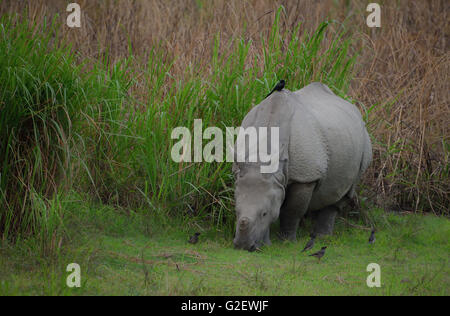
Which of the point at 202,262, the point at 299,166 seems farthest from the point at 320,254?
the point at 202,262

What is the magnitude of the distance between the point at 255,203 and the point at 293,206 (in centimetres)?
52

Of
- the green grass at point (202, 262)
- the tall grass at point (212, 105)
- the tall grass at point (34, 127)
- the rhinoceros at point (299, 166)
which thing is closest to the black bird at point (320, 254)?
the green grass at point (202, 262)

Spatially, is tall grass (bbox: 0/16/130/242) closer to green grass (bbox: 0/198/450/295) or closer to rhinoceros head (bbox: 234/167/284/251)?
green grass (bbox: 0/198/450/295)

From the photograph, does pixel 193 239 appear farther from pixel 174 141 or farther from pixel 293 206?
pixel 174 141

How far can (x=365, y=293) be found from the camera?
3.94m

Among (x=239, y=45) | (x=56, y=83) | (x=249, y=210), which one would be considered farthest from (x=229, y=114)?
(x=56, y=83)

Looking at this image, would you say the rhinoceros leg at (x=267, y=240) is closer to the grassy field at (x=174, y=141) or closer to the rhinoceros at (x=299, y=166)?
the rhinoceros at (x=299, y=166)

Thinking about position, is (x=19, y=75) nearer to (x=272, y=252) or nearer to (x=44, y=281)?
(x=44, y=281)

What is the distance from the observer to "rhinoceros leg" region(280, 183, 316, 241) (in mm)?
5074

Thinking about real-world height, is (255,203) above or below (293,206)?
above

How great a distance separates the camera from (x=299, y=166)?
5.00 meters

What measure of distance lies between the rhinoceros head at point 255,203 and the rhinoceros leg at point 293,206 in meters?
0.23

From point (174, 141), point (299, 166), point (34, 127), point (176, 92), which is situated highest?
point (176, 92)
